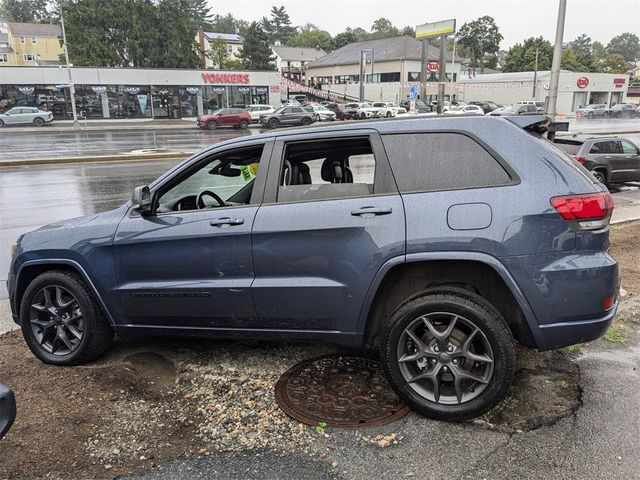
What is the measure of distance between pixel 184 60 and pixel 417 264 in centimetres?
6078

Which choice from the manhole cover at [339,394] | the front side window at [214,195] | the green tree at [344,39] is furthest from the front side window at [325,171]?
the green tree at [344,39]

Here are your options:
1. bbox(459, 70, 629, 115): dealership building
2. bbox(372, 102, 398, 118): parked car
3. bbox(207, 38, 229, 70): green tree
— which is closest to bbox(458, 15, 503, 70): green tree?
bbox(459, 70, 629, 115): dealership building

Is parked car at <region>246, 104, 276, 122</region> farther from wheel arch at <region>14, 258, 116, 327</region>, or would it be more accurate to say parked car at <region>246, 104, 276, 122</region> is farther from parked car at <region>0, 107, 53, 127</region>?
wheel arch at <region>14, 258, 116, 327</region>

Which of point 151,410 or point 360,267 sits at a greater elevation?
point 360,267

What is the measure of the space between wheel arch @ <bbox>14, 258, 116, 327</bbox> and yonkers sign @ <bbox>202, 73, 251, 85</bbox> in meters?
46.8

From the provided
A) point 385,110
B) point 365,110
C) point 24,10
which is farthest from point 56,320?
point 24,10

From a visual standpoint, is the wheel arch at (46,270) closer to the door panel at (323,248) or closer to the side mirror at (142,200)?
the side mirror at (142,200)

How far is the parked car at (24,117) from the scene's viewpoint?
38.2 m

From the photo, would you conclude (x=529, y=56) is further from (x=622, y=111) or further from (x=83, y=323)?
(x=83, y=323)

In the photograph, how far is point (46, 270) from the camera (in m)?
4.02

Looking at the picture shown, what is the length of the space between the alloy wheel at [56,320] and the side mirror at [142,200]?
903 mm

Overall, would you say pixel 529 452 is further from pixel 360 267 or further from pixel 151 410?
pixel 151 410

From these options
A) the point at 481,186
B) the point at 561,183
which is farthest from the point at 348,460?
the point at 561,183

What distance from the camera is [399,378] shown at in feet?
10.6
